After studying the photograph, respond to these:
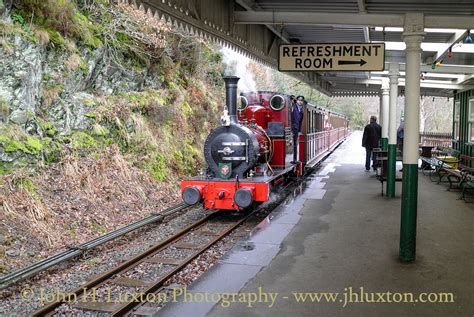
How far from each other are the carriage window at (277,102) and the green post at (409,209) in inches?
227

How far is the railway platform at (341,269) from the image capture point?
4434mm

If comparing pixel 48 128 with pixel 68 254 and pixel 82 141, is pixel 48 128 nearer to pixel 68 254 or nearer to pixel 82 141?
pixel 82 141

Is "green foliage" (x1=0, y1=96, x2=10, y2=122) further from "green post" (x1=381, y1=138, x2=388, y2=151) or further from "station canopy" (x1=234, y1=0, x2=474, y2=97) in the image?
"green post" (x1=381, y1=138, x2=388, y2=151)

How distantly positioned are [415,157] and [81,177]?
249 inches

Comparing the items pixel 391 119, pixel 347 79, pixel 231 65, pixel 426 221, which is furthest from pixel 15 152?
pixel 231 65

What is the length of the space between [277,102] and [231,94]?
103 inches

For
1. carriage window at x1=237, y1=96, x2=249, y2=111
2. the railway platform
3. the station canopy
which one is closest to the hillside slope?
carriage window at x1=237, y1=96, x2=249, y2=111

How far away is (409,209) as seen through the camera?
19.3 feet

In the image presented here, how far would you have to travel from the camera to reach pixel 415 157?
19.1 ft

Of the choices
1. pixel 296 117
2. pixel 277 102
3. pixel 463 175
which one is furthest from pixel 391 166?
pixel 277 102

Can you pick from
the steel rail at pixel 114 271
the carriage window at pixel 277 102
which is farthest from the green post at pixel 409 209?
the carriage window at pixel 277 102

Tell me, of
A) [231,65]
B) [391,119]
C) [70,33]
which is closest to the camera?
[70,33]

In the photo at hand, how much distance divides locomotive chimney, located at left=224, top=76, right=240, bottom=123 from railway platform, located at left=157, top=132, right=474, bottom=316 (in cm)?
224

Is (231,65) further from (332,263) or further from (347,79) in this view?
(332,263)
